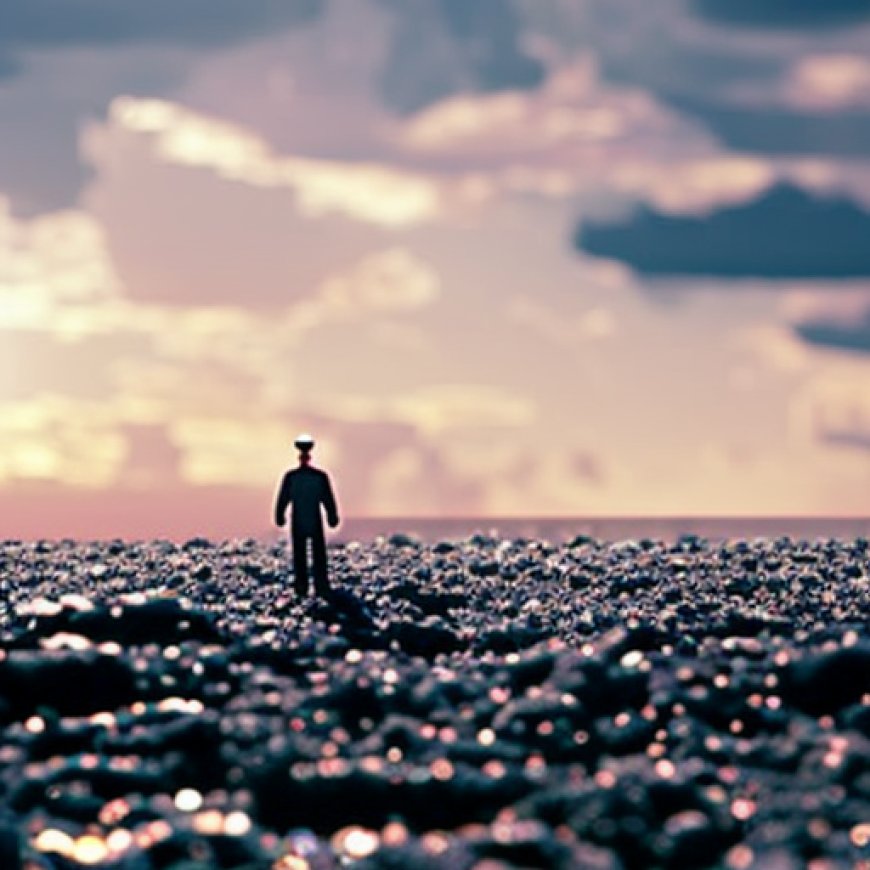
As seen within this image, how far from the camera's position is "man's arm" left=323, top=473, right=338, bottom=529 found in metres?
23.2

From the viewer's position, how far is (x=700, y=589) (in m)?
24.9

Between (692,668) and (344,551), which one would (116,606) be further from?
(344,551)

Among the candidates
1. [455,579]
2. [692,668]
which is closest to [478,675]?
[692,668]

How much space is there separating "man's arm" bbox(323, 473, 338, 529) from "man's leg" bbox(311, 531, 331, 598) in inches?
12.2

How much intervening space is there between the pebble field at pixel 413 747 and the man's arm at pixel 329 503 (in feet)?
11.3

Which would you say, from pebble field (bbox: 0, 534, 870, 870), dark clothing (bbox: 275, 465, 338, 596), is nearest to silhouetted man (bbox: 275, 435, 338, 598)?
dark clothing (bbox: 275, 465, 338, 596)

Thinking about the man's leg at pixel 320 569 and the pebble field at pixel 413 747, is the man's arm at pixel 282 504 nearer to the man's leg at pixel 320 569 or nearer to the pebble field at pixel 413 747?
the man's leg at pixel 320 569

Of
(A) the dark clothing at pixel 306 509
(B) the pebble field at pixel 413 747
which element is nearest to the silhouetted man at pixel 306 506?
(A) the dark clothing at pixel 306 509

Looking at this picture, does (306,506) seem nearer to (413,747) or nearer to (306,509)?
(306,509)

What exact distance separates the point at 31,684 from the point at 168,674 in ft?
4.10

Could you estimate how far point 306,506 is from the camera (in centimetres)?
2325

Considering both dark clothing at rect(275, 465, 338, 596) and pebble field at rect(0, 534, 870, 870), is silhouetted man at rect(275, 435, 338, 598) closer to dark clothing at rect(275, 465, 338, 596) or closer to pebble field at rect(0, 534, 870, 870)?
dark clothing at rect(275, 465, 338, 596)

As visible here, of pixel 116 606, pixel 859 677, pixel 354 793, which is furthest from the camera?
pixel 116 606

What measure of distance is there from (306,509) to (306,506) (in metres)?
0.04
